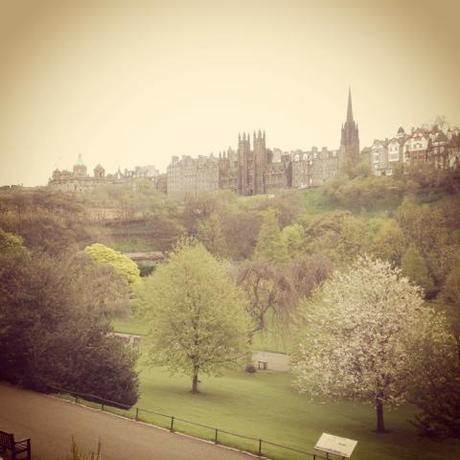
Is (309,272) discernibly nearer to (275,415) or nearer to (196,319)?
(196,319)

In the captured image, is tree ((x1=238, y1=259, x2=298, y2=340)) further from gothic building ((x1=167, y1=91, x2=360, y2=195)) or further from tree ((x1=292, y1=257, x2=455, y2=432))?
gothic building ((x1=167, y1=91, x2=360, y2=195))

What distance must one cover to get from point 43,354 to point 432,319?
11.8 metres

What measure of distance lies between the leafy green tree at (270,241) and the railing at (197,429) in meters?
6.60

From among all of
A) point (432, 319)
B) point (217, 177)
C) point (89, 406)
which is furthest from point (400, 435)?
point (217, 177)

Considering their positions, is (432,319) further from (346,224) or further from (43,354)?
(43,354)

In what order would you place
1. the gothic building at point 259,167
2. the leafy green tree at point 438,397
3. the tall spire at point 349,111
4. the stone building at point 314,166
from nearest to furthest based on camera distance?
the leafy green tree at point 438,397 < the tall spire at point 349,111 < the gothic building at point 259,167 < the stone building at point 314,166

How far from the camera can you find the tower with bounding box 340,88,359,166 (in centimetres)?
1666

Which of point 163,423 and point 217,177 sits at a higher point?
point 217,177

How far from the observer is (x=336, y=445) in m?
12.1

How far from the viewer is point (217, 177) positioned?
1905cm

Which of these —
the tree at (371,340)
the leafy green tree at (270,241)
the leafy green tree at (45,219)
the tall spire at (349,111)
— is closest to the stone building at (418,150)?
the tall spire at (349,111)

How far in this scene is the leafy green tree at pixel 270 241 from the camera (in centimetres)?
1842

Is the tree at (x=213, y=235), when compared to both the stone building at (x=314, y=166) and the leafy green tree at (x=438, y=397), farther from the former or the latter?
the leafy green tree at (x=438, y=397)

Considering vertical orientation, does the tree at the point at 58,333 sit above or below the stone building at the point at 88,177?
below
